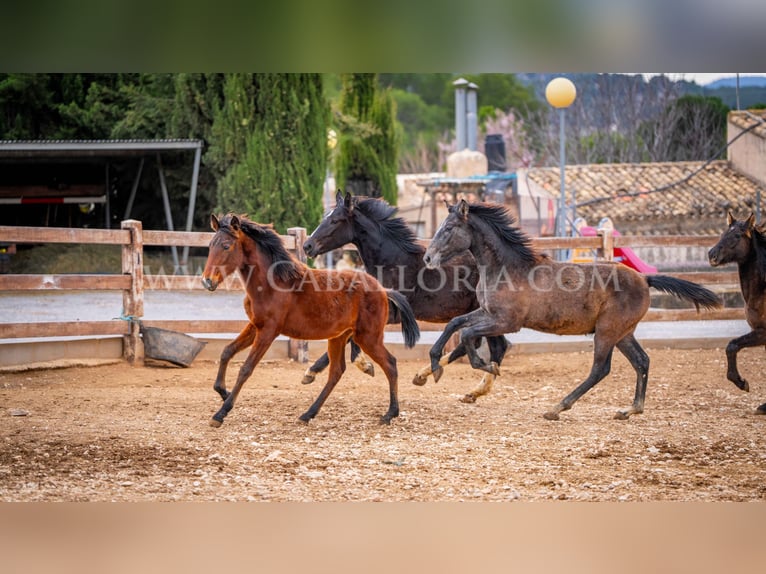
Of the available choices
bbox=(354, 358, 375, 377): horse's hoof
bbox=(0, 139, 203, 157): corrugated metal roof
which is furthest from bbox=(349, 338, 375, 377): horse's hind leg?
bbox=(0, 139, 203, 157): corrugated metal roof

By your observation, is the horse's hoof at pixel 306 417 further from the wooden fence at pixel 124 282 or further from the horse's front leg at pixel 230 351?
the wooden fence at pixel 124 282

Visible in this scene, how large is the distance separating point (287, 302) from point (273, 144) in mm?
11081

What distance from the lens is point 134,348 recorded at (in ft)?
29.9

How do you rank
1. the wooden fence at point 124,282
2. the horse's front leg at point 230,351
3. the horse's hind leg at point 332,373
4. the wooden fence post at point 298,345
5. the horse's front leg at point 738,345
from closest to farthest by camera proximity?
the horse's front leg at point 230,351
the horse's hind leg at point 332,373
the horse's front leg at point 738,345
the wooden fence at point 124,282
the wooden fence post at point 298,345

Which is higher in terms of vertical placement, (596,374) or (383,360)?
(383,360)

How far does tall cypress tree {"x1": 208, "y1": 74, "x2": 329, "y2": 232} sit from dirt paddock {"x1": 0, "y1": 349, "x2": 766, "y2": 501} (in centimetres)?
853

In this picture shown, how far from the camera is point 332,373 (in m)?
6.70

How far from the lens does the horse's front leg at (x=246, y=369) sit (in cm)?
621

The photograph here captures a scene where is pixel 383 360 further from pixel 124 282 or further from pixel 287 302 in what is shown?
pixel 124 282

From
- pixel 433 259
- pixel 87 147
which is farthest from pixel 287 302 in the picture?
pixel 87 147

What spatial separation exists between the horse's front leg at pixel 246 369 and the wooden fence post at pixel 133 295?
300 cm

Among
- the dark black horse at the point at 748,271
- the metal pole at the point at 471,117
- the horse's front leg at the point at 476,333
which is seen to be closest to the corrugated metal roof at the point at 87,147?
the horse's front leg at the point at 476,333

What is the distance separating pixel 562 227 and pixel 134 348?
29.0ft
